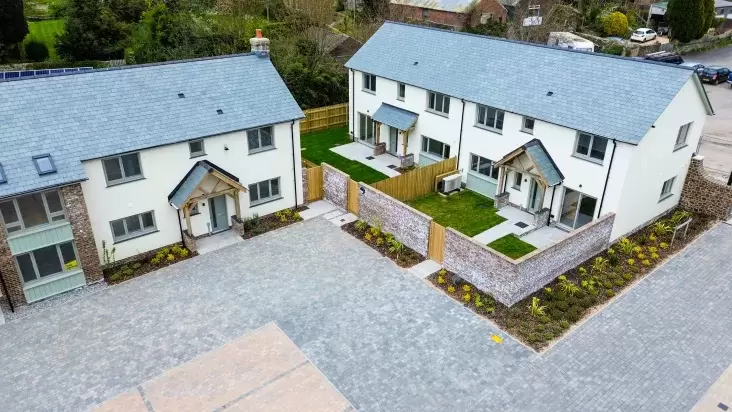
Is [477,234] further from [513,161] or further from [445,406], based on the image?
[445,406]

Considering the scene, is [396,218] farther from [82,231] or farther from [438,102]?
[82,231]

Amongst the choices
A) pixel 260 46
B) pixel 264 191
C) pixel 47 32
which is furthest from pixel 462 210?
pixel 47 32

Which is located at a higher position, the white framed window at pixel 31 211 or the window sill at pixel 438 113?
the window sill at pixel 438 113

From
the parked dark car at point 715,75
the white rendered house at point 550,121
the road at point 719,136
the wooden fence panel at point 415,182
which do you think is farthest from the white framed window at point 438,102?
the parked dark car at point 715,75

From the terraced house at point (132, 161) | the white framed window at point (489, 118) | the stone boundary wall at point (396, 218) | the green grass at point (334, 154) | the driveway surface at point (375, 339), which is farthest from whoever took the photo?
the green grass at point (334, 154)

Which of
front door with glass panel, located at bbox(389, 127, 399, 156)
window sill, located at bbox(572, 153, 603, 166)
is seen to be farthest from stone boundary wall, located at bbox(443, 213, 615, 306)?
front door with glass panel, located at bbox(389, 127, 399, 156)

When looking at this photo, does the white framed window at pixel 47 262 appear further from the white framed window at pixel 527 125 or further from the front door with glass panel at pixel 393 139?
the white framed window at pixel 527 125
